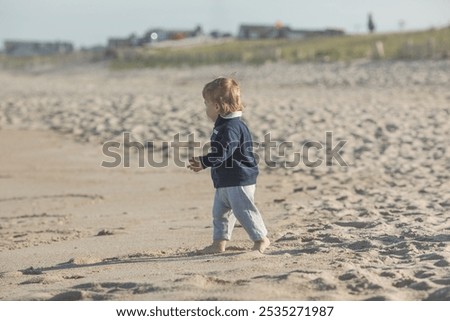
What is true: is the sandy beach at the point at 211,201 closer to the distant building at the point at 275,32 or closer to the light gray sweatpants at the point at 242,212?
the light gray sweatpants at the point at 242,212

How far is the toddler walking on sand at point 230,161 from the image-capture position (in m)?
5.48

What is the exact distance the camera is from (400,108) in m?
13.6

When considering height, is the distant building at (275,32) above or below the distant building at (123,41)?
→ above

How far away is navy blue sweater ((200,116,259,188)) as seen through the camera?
215 inches

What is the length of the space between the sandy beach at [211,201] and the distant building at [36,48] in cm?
5451

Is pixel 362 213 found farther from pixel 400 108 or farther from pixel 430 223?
pixel 400 108

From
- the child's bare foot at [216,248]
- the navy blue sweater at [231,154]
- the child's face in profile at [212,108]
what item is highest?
the child's face in profile at [212,108]

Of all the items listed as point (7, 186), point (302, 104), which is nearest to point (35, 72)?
point (302, 104)

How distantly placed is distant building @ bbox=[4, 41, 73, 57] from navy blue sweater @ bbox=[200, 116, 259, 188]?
64.7m

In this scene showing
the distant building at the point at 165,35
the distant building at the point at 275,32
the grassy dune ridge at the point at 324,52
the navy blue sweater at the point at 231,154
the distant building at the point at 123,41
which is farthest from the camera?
the distant building at the point at 123,41

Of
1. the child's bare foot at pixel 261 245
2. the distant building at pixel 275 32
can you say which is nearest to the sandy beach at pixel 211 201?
the child's bare foot at pixel 261 245

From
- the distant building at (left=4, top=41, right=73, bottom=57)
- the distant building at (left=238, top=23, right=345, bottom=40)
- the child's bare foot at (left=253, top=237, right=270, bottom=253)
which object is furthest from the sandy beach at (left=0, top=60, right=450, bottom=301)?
the distant building at (left=4, top=41, right=73, bottom=57)

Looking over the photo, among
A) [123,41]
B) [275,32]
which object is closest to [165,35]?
[123,41]

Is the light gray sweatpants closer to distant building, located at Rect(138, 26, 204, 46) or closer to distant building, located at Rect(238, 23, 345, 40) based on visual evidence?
distant building, located at Rect(238, 23, 345, 40)
